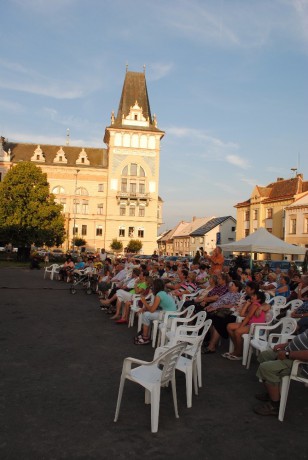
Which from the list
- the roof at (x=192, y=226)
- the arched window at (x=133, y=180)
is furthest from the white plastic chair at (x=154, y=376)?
the roof at (x=192, y=226)

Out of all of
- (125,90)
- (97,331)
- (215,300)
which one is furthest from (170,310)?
(125,90)

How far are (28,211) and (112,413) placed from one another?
3938 cm

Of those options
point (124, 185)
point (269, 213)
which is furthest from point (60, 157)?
point (269, 213)

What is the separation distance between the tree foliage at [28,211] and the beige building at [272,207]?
25607 mm

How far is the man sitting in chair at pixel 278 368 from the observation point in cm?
479

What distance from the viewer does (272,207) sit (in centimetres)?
5166

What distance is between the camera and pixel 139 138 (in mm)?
65250

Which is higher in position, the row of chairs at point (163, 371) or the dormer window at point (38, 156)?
the dormer window at point (38, 156)

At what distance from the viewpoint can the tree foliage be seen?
Answer: 40906mm

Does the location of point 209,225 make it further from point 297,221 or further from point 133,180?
point 297,221

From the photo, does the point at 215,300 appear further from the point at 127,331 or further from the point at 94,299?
the point at 94,299

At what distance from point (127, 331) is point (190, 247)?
70.4 meters

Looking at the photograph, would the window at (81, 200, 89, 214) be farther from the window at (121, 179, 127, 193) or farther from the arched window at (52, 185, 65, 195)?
the window at (121, 179, 127, 193)

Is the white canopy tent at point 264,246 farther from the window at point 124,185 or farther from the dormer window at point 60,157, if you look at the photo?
the dormer window at point 60,157
